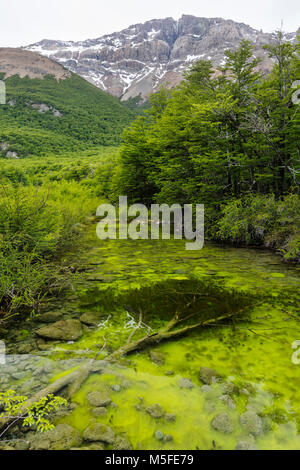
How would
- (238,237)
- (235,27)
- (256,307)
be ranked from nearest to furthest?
1. (256,307)
2. (238,237)
3. (235,27)

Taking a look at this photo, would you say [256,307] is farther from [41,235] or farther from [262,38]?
[262,38]

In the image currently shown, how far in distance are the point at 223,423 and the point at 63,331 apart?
2.57m

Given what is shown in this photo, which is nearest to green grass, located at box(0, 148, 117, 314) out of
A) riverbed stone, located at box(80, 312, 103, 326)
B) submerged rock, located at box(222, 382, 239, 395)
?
riverbed stone, located at box(80, 312, 103, 326)

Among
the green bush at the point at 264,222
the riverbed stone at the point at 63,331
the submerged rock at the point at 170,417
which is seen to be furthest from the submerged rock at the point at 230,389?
the green bush at the point at 264,222

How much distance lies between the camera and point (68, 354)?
3.36m

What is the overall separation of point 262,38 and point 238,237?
723 feet

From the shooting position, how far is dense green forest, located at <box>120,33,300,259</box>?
31.4ft

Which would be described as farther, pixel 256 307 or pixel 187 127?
pixel 187 127

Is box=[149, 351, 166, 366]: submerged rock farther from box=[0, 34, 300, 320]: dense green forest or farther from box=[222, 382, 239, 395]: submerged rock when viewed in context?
box=[0, 34, 300, 320]: dense green forest

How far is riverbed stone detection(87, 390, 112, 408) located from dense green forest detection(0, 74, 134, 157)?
57767 mm

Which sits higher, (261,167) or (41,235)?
(261,167)

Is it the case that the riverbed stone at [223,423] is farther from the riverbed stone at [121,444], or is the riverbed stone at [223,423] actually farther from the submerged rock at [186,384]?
the riverbed stone at [121,444]

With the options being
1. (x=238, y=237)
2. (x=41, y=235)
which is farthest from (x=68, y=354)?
(x=238, y=237)
